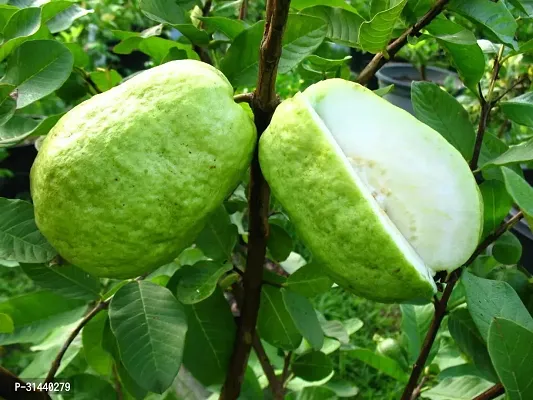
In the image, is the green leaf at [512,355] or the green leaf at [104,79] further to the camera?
the green leaf at [104,79]

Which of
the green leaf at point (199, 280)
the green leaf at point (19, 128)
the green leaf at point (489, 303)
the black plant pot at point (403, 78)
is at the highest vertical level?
the green leaf at point (19, 128)

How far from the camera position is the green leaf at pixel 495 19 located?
0.64 metres

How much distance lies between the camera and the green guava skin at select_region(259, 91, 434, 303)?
1.54 feet

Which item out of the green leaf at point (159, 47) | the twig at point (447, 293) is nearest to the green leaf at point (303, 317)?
the twig at point (447, 293)

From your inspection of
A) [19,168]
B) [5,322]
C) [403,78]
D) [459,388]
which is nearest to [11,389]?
[5,322]

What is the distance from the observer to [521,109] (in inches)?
28.4

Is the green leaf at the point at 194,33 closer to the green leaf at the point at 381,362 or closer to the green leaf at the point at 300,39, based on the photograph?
the green leaf at the point at 300,39

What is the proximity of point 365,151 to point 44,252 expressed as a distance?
→ 361mm

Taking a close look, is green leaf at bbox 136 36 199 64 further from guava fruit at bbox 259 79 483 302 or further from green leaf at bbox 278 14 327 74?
guava fruit at bbox 259 79 483 302

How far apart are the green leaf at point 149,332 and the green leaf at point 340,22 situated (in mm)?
382

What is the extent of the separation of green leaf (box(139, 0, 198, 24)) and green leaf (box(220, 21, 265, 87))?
0.10 meters

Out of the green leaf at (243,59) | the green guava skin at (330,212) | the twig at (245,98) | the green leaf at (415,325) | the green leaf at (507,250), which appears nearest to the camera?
the green guava skin at (330,212)

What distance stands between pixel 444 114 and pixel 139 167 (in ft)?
1.50

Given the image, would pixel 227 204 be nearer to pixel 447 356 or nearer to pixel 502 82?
pixel 447 356
